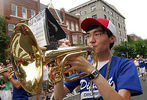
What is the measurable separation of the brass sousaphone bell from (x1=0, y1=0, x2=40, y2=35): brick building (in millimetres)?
15143

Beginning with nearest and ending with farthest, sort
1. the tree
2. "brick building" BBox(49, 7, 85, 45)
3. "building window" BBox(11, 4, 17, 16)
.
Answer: the tree < "building window" BBox(11, 4, 17, 16) < "brick building" BBox(49, 7, 85, 45)

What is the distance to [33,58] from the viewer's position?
169 centimetres

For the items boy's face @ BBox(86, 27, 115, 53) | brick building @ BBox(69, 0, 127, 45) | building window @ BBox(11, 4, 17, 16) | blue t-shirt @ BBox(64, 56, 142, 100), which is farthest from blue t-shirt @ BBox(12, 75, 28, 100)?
brick building @ BBox(69, 0, 127, 45)

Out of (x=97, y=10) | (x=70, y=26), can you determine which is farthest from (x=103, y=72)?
(x=97, y=10)

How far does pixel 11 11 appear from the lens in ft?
53.8

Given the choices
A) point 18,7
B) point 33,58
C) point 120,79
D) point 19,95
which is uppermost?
point 18,7

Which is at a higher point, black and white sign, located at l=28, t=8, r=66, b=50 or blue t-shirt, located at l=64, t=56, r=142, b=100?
black and white sign, located at l=28, t=8, r=66, b=50

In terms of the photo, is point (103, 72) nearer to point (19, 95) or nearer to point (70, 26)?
point (19, 95)

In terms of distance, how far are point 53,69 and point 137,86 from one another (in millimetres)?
916

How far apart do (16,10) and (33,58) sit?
17732 mm

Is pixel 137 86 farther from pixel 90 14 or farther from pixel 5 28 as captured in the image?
pixel 90 14

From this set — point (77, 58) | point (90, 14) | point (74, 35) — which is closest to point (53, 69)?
point (77, 58)

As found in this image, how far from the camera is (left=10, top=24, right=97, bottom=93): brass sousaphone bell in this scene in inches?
53.6

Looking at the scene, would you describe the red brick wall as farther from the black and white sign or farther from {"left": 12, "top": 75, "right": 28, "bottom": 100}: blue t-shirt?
{"left": 12, "top": 75, "right": 28, "bottom": 100}: blue t-shirt
